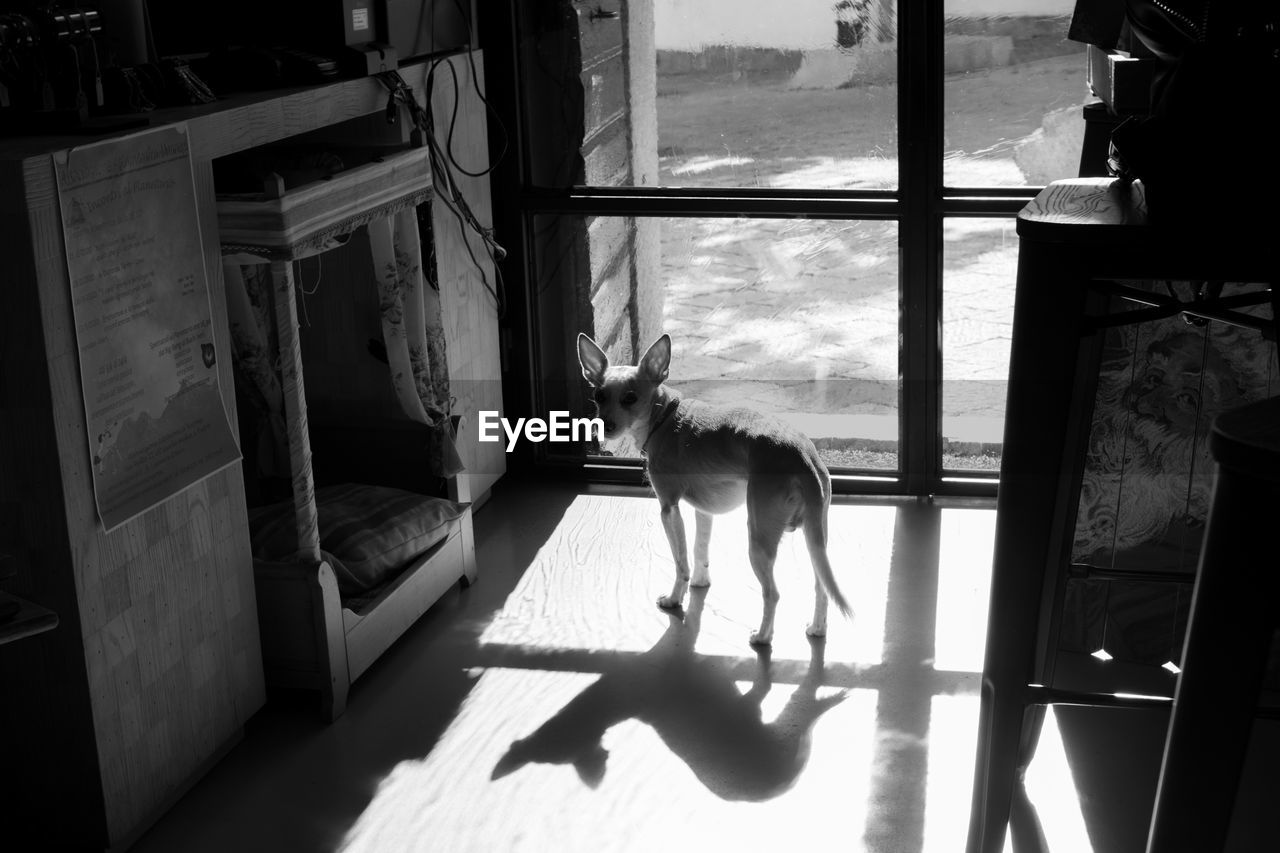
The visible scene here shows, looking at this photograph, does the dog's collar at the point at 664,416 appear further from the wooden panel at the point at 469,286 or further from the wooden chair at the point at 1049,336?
the wooden chair at the point at 1049,336

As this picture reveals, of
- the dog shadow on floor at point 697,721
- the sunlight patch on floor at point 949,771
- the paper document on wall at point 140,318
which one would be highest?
the paper document on wall at point 140,318

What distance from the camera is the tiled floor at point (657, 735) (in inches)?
85.3

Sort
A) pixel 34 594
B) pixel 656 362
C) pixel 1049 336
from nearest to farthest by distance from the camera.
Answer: pixel 1049 336 < pixel 34 594 < pixel 656 362

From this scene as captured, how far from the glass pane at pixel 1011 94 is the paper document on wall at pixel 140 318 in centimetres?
194

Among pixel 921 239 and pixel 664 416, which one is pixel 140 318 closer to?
pixel 664 416

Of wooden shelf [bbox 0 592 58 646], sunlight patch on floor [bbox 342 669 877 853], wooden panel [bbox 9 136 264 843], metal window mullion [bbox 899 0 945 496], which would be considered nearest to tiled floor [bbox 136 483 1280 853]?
sunlight patch on floor [bbox 342 669 877 853]

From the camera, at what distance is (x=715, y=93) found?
343 centimetres

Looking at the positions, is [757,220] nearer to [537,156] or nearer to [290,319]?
[537,156]

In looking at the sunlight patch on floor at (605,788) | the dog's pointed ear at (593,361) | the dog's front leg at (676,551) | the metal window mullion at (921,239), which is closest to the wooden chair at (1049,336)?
the sunlight patch on floor at (605,788)

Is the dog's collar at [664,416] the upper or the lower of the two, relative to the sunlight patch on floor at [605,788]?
upper

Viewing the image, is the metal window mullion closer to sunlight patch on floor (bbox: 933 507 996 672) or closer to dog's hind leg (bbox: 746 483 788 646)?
sunlight patch on floor (bbox: 933 507 996 672)

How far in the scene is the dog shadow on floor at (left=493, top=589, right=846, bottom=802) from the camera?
2.33m

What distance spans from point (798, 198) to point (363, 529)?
1449 mm
